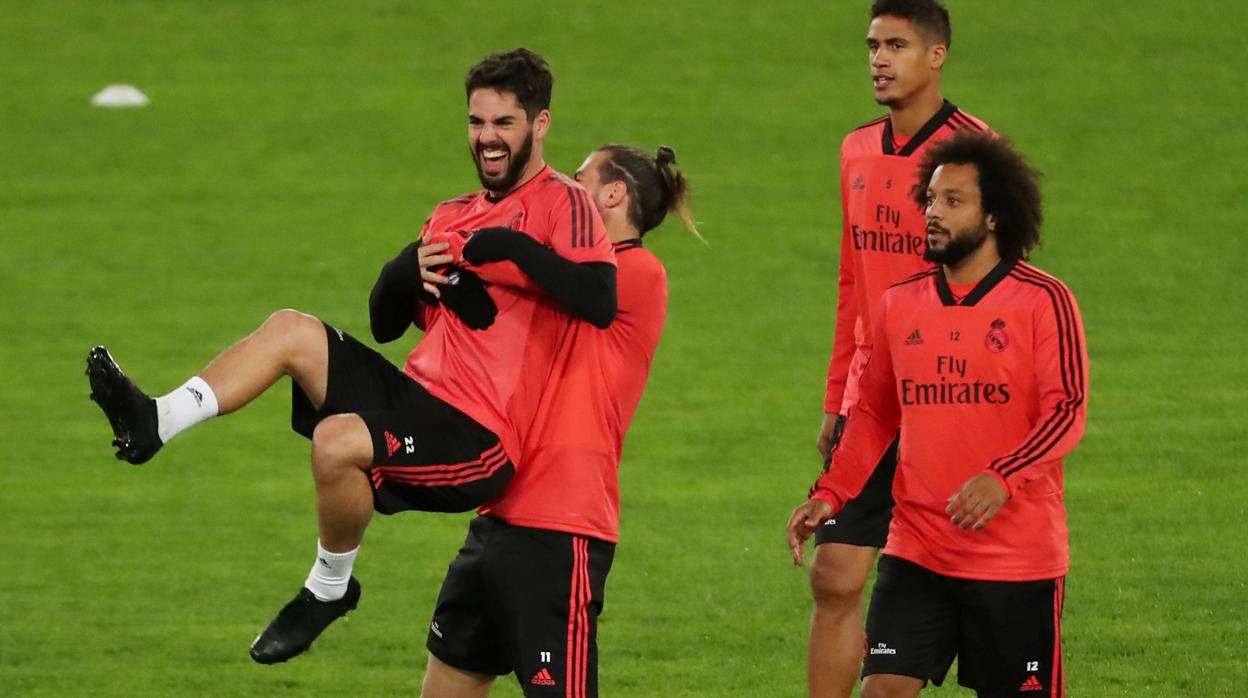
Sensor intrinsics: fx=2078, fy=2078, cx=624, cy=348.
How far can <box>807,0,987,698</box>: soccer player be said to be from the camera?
684 centimetres

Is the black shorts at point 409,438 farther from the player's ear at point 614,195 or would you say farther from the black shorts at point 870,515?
the black shorts at point 870,515

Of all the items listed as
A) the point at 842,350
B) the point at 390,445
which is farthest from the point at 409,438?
the point at 842,350

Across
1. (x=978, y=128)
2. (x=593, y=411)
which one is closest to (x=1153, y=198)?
(x=978, y=128)

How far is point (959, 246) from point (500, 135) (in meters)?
1.35

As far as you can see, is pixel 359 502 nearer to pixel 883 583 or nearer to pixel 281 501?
pixel 883 583

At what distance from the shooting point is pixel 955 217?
19.7ft

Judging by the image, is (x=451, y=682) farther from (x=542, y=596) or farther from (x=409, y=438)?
(x=409, y=438)

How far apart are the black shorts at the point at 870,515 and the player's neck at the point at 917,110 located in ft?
3.57

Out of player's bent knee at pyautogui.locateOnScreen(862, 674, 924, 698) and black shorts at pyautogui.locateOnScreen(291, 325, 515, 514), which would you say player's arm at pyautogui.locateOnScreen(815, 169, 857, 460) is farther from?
black shorts at pyautogui.locateOnScreen(291, 325, 515, 514)

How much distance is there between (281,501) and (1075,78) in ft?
38.1

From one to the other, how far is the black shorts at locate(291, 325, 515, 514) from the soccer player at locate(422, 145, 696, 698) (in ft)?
0.59

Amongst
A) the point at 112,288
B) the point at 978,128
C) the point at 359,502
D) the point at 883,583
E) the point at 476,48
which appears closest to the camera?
the point at 359,502

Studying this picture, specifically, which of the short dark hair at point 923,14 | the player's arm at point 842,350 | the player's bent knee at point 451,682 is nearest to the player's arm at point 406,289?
the player's bent knee at point 451,682

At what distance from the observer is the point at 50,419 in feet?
42.4
